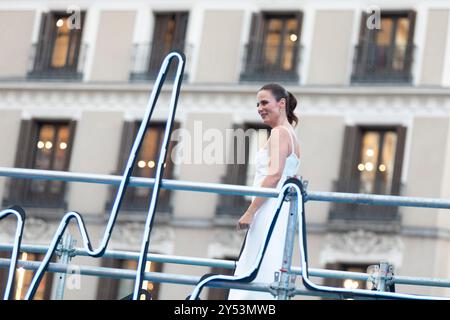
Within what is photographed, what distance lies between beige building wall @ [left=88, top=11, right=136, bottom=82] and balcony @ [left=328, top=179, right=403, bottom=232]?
7754 mm

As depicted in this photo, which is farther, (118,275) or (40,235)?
(40,235)

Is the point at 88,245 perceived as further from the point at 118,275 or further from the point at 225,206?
the point at 225,206

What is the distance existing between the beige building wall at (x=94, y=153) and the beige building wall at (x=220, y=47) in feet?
8.89

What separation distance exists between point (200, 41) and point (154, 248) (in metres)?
5.62

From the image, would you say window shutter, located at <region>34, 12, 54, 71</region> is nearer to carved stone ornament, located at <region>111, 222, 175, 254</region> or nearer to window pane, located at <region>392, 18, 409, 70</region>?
carved stone ornament, located at <region>111, 222, 175, 254</region>

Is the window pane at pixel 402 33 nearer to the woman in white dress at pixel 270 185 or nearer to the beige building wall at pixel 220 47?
the beige building wall at pixel 220 47

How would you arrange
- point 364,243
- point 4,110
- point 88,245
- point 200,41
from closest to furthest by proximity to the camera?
point 88,245 → point 364,243 → point 200,41 → point 4,110

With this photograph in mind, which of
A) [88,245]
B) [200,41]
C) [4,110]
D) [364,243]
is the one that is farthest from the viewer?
[4,110]

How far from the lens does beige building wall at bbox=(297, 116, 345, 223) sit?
38.4m

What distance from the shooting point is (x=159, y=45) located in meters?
41.7

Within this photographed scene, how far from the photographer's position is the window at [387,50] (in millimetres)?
38750

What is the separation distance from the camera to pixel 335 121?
39344 mm

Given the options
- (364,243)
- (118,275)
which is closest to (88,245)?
(118,275)

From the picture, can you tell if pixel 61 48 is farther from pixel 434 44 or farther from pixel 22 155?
pixel 434 44
